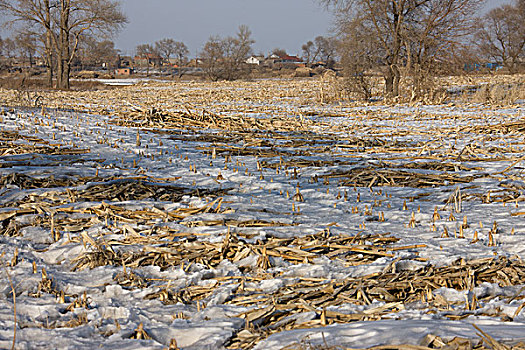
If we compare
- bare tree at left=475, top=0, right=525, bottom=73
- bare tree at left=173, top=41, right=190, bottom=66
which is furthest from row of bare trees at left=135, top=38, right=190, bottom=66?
bare tree at left=475, top=0, right=525, bottom=73

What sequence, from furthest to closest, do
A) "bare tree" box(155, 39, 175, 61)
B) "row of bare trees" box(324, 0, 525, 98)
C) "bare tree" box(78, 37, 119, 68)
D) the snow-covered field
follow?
"bare tree" box(155, 39, 175, 61)
"bare tree" box(78, 37, 119, 68)
"row of bare trees" box(324, 0, 525, 98)
the snow-covered field

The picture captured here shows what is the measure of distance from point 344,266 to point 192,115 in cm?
1004

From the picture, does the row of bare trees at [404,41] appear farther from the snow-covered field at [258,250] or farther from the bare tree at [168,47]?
the bare tree at [168,47]

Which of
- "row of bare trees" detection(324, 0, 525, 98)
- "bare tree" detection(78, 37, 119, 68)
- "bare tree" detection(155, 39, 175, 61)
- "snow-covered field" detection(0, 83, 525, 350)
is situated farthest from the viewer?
"bare tree" detection(155, 39, 175, 61)

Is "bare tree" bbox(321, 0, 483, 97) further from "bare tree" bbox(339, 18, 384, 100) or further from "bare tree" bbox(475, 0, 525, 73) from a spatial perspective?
"bare tree" bbox(475, 0, 525, 73)

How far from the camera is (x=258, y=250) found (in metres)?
3.65

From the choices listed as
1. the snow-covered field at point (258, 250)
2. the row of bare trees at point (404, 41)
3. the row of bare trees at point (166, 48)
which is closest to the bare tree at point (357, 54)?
the row of bare trees at point (404, 41)

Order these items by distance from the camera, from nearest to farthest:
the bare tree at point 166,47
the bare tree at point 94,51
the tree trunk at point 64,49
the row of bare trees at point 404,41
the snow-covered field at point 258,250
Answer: the snow-covered field at point 258,250 → the row of bare trees at point 404,41 → the tree trunk at point 64,49 → the bare tree at point 94,51 → the bare tree at point 166,47

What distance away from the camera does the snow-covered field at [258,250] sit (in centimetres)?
261

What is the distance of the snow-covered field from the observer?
8.55 feet

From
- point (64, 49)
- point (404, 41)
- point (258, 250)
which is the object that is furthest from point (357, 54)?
point (64, 49)

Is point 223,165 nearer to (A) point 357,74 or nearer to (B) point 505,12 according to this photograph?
(A) point 357,74

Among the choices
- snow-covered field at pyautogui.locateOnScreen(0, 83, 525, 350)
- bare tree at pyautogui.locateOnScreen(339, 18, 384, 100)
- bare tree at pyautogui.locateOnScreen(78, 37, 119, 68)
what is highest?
bare tree at pyautogui.locateOnScreen(78, 37, 119, 68)

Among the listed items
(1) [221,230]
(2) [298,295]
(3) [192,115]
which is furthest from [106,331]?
(3) [192,115]
